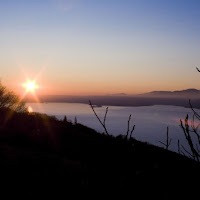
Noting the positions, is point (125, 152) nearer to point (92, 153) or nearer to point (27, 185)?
point (27, 185)

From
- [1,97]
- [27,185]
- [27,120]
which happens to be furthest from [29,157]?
[1,97]

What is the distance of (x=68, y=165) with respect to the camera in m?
11.6

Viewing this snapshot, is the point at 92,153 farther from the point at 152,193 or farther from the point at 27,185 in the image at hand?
the point at 152,193

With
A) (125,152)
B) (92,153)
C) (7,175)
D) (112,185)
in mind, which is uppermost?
(125,152)

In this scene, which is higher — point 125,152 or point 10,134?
point 125,152

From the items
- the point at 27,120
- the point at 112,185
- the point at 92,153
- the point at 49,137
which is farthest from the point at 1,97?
the point at 112,185

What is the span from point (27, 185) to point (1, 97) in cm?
4231

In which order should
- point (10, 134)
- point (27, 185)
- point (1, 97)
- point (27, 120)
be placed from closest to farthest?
point (27, 185) < point (10, 134) < point (27, 120) < point (1, 97)

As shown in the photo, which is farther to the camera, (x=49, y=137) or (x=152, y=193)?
(x=49, y=137)

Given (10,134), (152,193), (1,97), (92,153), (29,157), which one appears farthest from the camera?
(1,97)

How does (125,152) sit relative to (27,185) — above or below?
above

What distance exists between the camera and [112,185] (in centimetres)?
617

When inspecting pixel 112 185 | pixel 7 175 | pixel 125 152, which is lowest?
pixel 7 175

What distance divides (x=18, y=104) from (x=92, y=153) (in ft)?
114
